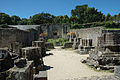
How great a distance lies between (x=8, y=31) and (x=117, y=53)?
11.5m

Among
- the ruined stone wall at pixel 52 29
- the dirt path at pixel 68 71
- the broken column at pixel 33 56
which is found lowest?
the dirt path at pixel 68 71

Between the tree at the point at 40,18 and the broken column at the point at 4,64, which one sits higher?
the tree at the point at 40,18

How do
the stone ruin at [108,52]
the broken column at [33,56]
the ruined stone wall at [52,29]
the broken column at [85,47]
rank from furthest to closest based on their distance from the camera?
the ruined stone wall at [52,29] < the broken column at [85,47] < the stone ruin at [108,52] < the broken column at [33,56]

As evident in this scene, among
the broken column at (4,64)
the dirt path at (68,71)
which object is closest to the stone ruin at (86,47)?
the dirt path at (68,71)

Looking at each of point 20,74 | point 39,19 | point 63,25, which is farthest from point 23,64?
point 39,19

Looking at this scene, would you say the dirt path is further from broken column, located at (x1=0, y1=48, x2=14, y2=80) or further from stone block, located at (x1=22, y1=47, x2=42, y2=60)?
broken column, located at (x1=0, y1=48, x2=14, y2=80)

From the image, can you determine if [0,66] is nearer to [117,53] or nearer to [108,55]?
[108,55]

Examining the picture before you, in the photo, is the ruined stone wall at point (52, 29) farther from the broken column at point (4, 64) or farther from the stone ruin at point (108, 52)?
the broken column at point (4, 64)

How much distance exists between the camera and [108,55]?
25.7ft

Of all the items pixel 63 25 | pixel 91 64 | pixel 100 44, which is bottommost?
pixel 91 64

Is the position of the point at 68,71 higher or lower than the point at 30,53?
lower

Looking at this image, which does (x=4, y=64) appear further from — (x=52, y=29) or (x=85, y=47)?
(x=52, y=29)

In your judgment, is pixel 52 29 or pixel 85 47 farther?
pixel 52 29

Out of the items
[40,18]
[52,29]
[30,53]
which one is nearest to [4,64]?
[30,53]
